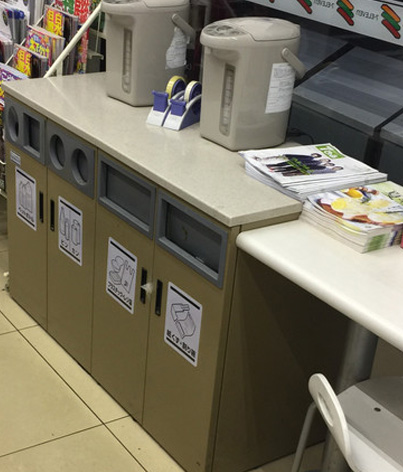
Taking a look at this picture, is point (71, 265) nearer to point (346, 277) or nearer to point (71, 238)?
point (71, 238)

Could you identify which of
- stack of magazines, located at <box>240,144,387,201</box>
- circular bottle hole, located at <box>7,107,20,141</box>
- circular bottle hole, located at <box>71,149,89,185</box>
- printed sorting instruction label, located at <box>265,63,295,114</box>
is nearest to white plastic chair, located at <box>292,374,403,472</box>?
stack of magazines, located at <box>240,144,387,201</box>

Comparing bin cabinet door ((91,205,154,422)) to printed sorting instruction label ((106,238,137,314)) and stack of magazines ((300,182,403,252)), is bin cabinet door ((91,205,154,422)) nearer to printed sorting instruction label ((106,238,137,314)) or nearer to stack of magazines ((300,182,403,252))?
printed sorting instruction label ((106,238,137,314))

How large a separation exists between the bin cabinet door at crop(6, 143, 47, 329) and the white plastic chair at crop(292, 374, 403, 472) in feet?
4.67

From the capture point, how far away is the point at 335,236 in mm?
2105

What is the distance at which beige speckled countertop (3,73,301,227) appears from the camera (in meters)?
2.16

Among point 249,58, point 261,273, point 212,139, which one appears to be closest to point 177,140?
point 212,139

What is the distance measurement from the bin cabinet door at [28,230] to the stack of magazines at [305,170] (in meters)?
0.95

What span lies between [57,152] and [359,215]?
1.25 m

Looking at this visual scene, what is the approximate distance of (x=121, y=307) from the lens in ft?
8.63

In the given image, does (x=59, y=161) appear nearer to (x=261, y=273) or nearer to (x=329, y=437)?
(x=261, y=273)

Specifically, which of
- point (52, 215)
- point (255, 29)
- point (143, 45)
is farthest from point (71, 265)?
point (255, 29)

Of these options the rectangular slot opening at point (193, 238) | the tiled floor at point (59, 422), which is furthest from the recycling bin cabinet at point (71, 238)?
the rectangular slot opening at point (193, 238)

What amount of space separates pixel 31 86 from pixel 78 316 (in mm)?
896

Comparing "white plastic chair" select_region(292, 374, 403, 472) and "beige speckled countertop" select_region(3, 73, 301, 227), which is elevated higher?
"beige speckled countertop" select_region(3, 73, 301, 227)
